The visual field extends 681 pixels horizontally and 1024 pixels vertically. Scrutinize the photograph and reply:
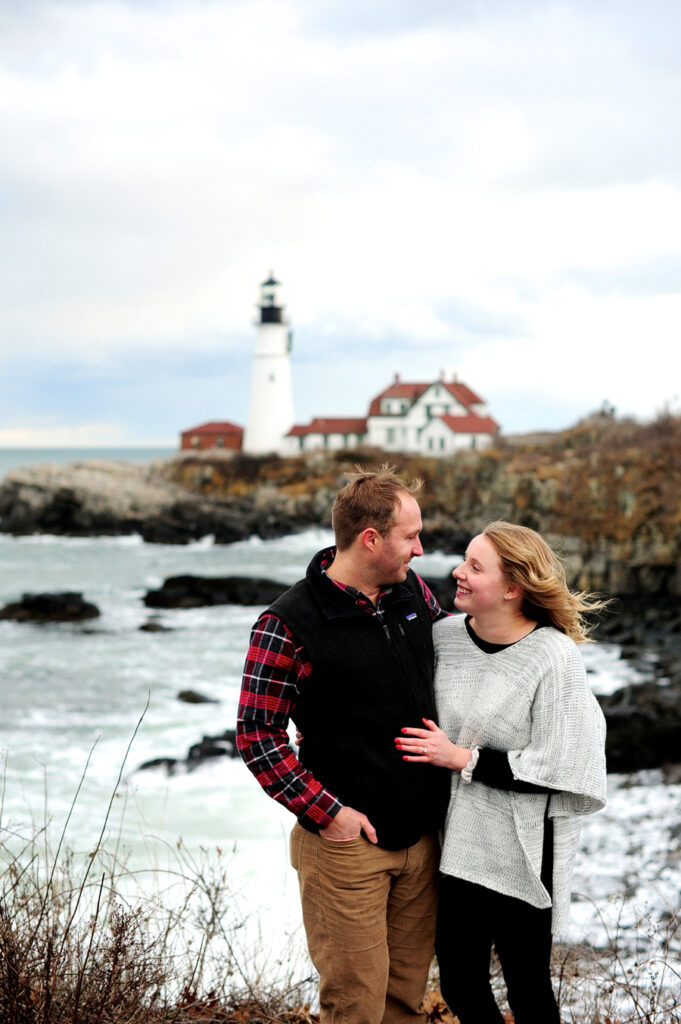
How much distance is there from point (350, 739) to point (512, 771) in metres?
0.50

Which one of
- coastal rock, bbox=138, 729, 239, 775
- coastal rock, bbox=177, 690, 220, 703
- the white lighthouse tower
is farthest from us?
the white lighthouse tower

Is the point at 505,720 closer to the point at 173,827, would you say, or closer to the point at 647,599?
the point at 173,827

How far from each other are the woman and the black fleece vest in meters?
0.08

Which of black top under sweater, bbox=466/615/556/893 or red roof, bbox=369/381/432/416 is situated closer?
black top under sweater, bbox=466/615/556/893

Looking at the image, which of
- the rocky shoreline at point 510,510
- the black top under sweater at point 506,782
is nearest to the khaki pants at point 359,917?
the black top under sweater at point 506,782

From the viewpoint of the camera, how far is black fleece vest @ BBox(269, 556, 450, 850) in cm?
264

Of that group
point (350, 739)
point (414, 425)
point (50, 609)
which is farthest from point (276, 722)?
point (414, 425)

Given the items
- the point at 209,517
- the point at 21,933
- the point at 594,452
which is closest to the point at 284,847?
the point at 21,933

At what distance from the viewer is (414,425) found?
54.5 metres

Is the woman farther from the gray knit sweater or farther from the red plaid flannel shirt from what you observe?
the red plaid flannel shirt

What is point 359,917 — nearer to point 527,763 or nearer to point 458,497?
point 527,763

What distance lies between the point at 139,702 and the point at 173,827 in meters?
5.65

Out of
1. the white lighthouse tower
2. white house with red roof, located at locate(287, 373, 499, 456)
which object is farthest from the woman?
the white lighthouse tower

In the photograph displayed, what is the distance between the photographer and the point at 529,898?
104 inches
